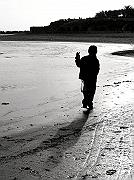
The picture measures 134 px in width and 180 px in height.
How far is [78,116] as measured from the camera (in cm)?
898

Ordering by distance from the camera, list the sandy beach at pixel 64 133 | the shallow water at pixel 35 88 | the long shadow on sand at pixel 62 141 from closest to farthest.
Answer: the sandy beach at pixel 64 133, the long shadow on sand at pixel 62 141, the shallow water at pixel 35 88

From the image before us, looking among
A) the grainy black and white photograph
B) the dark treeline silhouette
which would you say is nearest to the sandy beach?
the grainy black and white photograph

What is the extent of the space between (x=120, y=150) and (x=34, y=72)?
1140 cm

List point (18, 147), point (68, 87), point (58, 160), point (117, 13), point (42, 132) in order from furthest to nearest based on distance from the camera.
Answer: point (117, 13) → point (68, 87) → point (42, 132) → point (18, 147) → point (58, 160)

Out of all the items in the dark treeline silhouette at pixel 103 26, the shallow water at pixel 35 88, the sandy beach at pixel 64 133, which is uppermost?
the dark treeline silhouette at pixel 103 26

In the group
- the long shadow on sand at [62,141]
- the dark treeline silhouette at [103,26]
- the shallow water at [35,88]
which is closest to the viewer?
the long shadow on sand at [62,141]

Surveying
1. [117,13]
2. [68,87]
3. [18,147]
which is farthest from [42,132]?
[117,13]

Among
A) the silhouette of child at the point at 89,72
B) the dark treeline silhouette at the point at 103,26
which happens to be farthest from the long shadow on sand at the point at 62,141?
the dark treeline silhouette at the point at 103,26

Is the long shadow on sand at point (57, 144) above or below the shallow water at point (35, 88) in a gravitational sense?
above

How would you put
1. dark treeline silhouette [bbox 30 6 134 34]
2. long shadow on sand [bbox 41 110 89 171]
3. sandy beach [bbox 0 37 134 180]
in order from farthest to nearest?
1. dark treeline silhouette [bbox 30 6 134 34]
2. long shadow on sand [bbox 41 110 89 171]
3. sandy beach [bbox 0 37 134 180]

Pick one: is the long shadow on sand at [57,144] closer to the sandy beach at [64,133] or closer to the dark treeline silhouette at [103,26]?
the sandy beach at [64,133]

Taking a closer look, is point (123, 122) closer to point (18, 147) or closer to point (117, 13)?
point (18, 147)

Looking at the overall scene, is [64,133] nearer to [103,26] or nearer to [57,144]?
[57,144]

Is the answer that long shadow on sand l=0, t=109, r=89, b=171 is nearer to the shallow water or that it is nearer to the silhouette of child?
the shallow water
